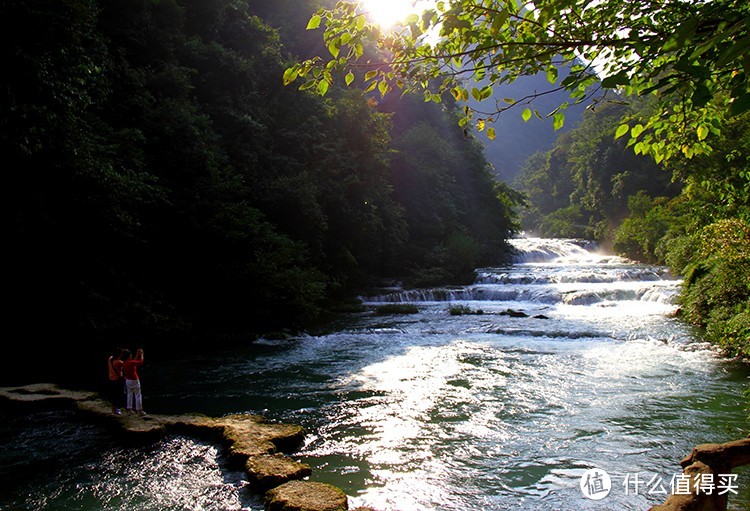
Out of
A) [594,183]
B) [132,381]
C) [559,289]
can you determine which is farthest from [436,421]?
[594,183]

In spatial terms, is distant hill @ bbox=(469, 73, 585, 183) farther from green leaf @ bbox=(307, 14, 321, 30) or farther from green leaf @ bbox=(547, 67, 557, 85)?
green leaf @ bbox=(307, 14, 321, 30)

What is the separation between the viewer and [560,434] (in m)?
7.03

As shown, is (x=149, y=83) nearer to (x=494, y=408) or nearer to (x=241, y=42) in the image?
(x=241, y=42)

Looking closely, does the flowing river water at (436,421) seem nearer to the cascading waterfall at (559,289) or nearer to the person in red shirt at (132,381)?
the person in red shirt at (132,381)

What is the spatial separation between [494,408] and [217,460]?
4.43 meters

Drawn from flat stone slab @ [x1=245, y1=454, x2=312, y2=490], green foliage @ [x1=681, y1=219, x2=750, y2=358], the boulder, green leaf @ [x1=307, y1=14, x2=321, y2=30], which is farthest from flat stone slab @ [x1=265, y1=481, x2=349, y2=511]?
green foliage @ [x1=681, y1=219, x2=750, y2=358]

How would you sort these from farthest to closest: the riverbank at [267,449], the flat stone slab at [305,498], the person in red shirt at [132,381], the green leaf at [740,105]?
the person in red shirt at [132,381]
the flat stone slab at [305,498]
the riverbank at [267,449]
the green leaf at [740,105]

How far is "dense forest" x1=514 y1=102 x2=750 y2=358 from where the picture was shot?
31.0ft

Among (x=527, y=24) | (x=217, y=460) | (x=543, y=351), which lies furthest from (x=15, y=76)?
(x=543, y=351)

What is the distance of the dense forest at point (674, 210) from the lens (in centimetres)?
944

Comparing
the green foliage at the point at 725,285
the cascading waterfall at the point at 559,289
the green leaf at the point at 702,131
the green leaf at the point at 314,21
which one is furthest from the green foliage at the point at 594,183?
the green leaf at the point at 314,21

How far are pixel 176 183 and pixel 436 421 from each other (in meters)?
10.4

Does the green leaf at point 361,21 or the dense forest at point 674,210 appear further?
the dense forest at point 674,210

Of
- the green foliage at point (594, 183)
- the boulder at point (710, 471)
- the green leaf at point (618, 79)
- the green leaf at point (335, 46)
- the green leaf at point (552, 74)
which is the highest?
the green foliage at point (594, 183)
